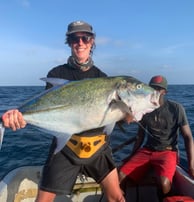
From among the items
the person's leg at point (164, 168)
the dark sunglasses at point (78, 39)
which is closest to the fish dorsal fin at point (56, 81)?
the dark sunglasses at point (78, 39)

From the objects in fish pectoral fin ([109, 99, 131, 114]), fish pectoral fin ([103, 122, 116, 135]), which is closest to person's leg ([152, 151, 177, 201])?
fish pectoral fin ([103, 122, 116, 135])

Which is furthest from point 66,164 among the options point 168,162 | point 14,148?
point 14,148

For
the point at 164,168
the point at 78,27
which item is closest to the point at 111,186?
the point at 164,168

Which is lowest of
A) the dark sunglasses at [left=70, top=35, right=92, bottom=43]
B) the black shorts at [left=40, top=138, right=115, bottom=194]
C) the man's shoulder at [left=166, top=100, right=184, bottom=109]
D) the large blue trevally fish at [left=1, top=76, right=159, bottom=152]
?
the black shorts at [left=40, top=138, right=115, bottom=194]

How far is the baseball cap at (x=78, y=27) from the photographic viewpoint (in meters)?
3.49

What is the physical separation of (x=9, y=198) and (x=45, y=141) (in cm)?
702

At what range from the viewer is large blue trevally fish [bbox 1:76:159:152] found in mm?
3131

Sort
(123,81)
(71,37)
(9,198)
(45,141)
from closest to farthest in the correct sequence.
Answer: (123,81), (71,37), (9,198), (45,141)

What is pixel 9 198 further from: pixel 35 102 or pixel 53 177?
pixel 35 102

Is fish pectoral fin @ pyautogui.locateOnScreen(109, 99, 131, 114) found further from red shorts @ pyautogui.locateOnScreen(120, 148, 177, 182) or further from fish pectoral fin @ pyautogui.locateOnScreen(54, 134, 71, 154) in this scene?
red shorts @ pyautogui.locateOnScreen(120, 148, 177, 182)

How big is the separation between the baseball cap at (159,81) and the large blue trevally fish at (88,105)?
96.2 inches

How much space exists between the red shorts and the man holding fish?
1.41 meters

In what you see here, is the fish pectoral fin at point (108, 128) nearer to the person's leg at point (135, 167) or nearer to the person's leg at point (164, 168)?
the person's leg at point (164, 168)

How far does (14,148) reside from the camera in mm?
10266
